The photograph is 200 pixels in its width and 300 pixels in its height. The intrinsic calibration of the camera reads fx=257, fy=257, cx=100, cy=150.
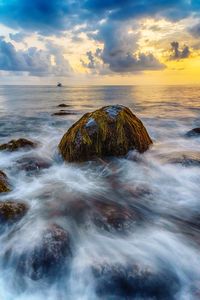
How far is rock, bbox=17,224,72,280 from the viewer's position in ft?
13.2

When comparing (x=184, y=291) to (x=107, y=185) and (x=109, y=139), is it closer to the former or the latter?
(x=107, y=185)

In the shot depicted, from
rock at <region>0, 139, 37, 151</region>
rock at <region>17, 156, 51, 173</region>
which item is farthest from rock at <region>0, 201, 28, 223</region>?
rock at <region>0, 139, 37, 151</region>

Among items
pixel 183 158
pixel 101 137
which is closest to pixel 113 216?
pixel 101 137

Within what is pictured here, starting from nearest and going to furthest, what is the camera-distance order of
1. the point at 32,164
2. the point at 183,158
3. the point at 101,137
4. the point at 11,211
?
1. the point at 11,211
2. the point at 32,164
3. the point at 101,137
4. the point at 183,158

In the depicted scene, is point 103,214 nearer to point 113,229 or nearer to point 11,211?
point 113,229

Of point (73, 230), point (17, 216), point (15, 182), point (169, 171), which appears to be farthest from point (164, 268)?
point (15, 182)

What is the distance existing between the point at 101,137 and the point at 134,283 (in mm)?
5442

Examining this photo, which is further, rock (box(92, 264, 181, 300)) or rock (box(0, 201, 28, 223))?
rock (box(0, 201, 28, 223))

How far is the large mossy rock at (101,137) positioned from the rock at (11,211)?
3222 millimetres

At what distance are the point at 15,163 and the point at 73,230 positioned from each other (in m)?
4.25

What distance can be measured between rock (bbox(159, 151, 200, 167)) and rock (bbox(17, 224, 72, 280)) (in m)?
5.22

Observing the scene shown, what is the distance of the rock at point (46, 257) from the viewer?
401 cm

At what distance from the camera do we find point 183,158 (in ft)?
29.1

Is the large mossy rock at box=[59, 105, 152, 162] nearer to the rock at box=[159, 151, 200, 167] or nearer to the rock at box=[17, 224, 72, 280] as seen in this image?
the rock at box=[159, 151, 200, 167]
